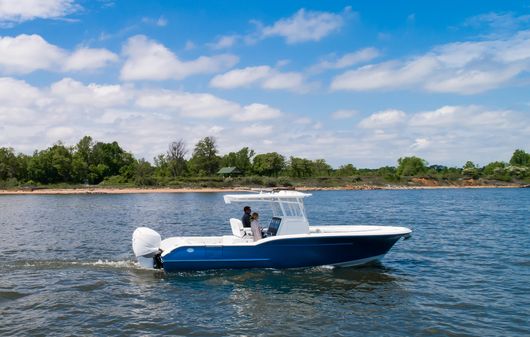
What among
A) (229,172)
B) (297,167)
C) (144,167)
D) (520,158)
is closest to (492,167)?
(520,158)

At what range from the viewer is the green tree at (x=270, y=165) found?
130000 millimetres

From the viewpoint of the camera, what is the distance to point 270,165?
425ft

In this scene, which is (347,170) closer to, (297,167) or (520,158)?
(297,167)

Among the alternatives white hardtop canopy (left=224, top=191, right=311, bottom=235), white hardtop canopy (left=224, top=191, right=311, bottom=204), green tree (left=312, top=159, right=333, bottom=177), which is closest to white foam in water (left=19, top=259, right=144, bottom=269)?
white hardtop canopy (left=224, top=191, right=311, bottom=204)

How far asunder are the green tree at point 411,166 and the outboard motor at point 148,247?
147 meters

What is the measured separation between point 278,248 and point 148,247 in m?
4.84

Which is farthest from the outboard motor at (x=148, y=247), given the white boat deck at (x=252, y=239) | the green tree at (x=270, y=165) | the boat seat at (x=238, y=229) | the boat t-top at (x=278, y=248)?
the green tree at (x=270, y=165)

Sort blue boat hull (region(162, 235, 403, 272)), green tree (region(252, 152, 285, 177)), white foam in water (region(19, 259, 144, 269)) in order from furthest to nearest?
1. green tree (region(252, 152, 285, 177))
2. white foam in water (region(19, 259, 144, 269))
3. blue boat hull (region(162, 235, 403, 272))

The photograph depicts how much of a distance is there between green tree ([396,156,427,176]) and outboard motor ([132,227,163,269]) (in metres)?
147

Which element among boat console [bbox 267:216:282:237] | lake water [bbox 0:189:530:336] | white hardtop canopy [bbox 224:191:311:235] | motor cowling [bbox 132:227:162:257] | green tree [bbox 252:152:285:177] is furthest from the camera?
green tree [bbox 252:152:285:177]

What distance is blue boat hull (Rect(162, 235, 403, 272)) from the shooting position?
17.3 meters

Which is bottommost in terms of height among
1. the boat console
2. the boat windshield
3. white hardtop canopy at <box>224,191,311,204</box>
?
the boat console

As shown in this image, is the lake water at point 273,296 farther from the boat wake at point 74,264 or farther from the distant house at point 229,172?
the distant house at point 229,172

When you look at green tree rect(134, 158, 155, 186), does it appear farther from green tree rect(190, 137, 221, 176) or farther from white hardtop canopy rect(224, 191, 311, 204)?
white hardtop canopy rect(224, 191, 311, 204)
